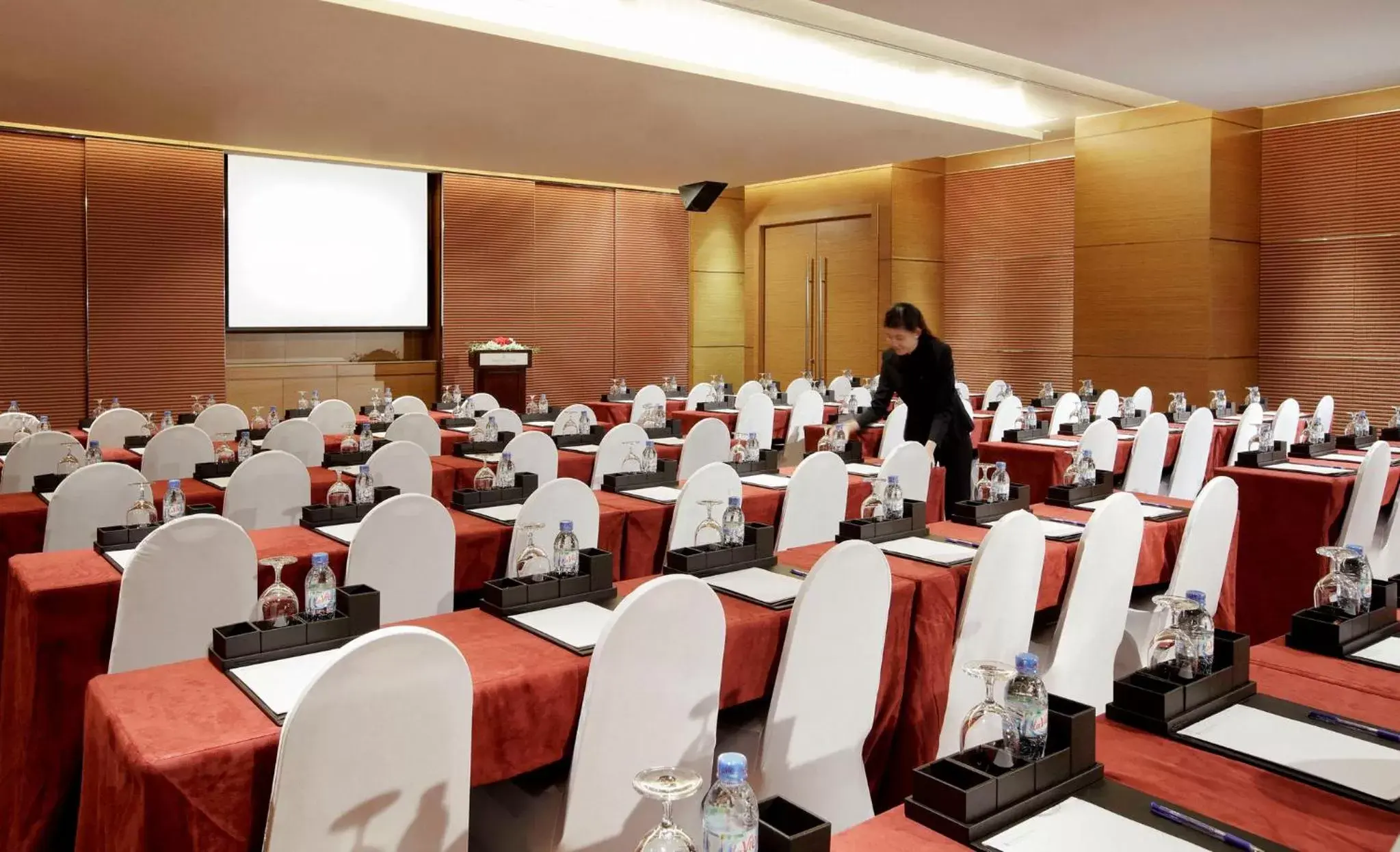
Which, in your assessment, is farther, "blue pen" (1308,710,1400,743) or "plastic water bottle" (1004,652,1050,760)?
"blue pen" (1308,710,1400,743)

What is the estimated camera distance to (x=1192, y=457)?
6.90m

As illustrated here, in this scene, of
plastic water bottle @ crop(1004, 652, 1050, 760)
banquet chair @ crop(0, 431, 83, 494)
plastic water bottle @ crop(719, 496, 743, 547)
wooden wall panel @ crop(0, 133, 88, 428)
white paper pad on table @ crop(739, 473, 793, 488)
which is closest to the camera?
plastic water bottle @ crop(1004, 652, 1050, 760)

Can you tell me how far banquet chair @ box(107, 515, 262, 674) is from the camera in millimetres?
3029

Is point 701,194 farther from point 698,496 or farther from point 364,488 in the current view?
point 364,488

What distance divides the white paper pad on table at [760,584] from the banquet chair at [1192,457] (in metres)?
4.59

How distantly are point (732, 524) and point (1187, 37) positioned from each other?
5.61 m

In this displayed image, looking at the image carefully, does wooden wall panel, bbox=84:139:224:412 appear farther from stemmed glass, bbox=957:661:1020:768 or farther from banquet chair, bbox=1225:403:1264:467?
stemmed glass, bbox=957:661:1020:768

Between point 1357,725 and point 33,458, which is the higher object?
point 33,458

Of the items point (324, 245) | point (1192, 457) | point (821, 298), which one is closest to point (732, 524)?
point (1192, 457)

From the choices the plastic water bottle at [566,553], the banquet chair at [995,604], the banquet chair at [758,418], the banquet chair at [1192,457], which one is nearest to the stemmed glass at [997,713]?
the banquet chair at [995,604]

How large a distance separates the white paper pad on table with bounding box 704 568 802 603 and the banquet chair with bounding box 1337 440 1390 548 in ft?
10.3

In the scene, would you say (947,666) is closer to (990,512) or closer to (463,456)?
(990,512)

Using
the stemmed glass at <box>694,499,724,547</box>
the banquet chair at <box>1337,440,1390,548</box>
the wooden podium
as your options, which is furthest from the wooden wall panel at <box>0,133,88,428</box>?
the banquet chair at <box>1337,440,1390,548</box>

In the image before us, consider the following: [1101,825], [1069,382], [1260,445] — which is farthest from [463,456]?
[1069,382]
